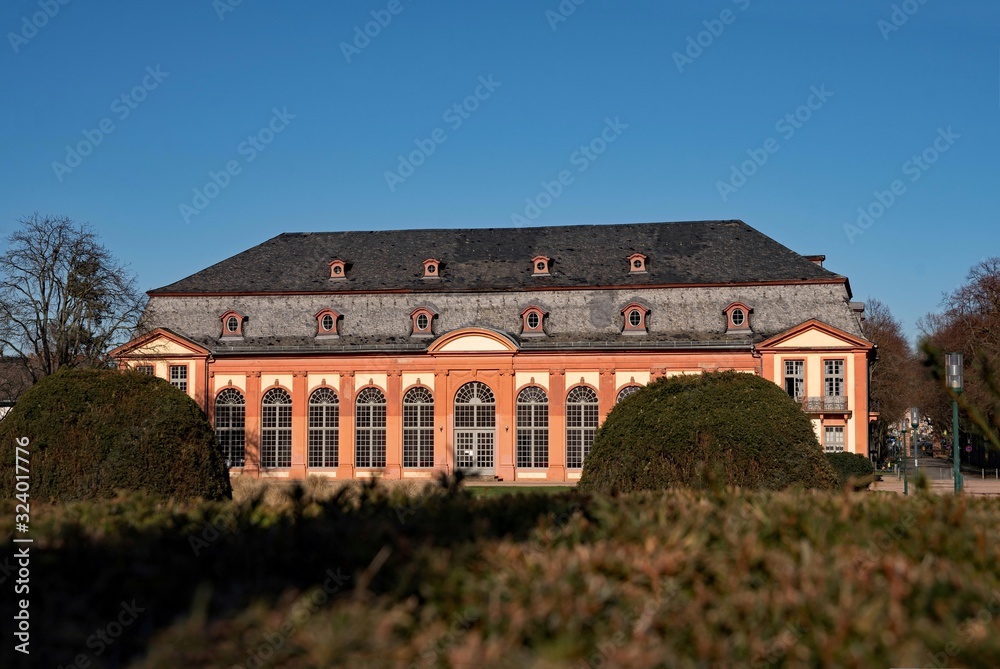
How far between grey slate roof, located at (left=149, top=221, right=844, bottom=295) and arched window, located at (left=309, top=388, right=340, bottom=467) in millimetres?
4783

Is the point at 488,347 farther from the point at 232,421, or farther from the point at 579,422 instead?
the point at 232,421

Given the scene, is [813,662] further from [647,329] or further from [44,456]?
[647,329]

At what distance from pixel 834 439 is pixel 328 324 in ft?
73.2

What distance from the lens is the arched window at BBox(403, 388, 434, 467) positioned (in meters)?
45.8

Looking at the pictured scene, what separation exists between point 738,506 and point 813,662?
7.99ft

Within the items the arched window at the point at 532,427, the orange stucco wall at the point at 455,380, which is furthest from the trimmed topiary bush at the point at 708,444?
the arched window at the point at 532,427

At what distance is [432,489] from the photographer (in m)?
6.80

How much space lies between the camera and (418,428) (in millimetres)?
45906

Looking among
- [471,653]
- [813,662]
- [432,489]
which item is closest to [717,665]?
[813,662]

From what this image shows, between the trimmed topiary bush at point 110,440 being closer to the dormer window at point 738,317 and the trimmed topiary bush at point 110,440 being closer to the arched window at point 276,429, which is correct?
the arched window at point 276,429

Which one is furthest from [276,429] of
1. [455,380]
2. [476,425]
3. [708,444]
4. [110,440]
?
[708,444]

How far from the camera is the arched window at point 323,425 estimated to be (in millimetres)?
46250

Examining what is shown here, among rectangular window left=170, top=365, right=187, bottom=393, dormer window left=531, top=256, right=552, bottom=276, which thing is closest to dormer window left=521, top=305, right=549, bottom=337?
dormer window left=531, top=256, right=552, bottom=276

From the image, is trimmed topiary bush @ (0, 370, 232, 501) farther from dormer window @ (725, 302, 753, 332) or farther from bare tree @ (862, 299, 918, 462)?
bare tree @ (862, 299, 918, 462)
